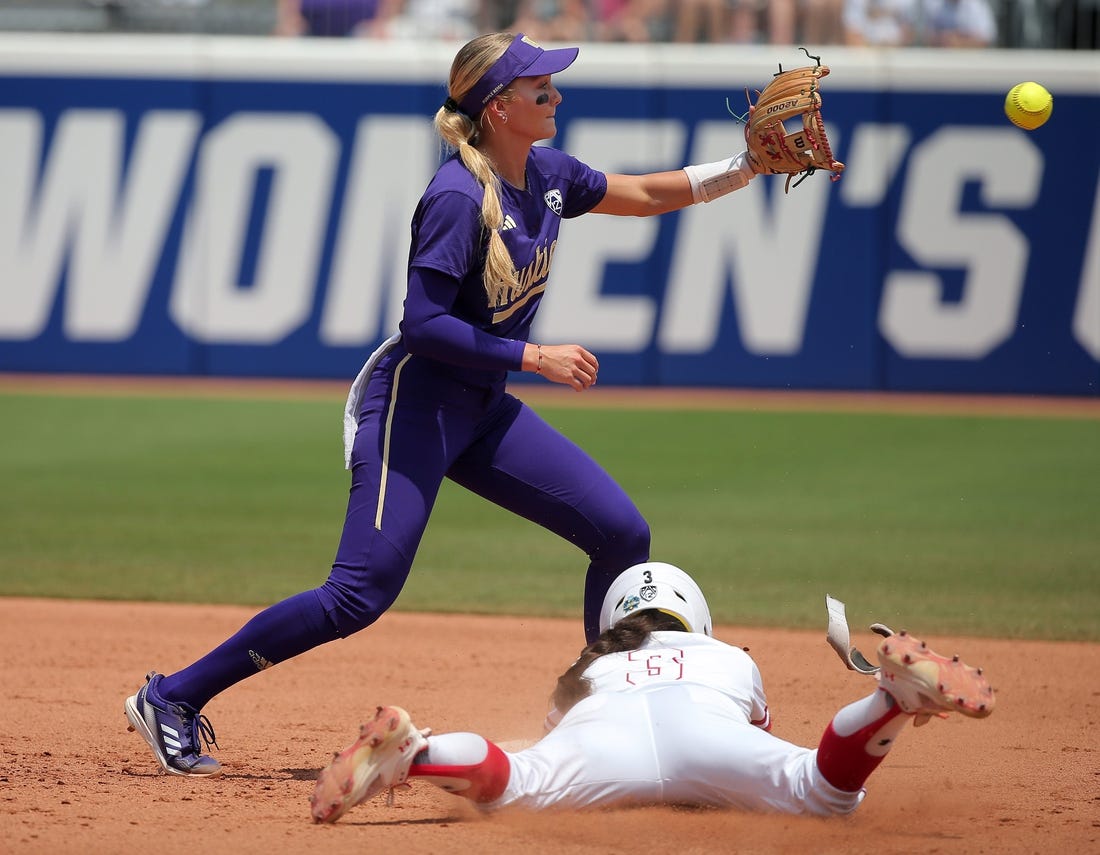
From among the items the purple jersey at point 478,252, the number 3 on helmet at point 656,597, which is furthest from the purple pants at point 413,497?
the number 3 on helmet at point 656,597

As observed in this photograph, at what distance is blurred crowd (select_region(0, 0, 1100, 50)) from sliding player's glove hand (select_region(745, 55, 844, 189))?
35.1 feet

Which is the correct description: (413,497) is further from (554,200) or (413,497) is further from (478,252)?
(554,200)

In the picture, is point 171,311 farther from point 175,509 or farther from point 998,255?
point 998,255

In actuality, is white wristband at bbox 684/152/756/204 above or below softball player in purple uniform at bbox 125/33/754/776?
above

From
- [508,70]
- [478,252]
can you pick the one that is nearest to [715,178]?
[508,70]

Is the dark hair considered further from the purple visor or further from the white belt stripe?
the purple visor

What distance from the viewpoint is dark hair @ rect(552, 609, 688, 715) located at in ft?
13.2

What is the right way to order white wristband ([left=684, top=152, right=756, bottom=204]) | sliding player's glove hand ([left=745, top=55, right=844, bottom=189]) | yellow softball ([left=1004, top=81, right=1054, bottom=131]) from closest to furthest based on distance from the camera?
sliding player's glove hand ([left=745, top=55, right=844, bottom=189]) → white wristband ([left=684, top=152, right=756, bottom=204]) → yellow softball ([left=1004, top=81, right=1054, bottom=131])

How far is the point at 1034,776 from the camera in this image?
4.48 m

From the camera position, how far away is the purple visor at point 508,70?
432 centimetres

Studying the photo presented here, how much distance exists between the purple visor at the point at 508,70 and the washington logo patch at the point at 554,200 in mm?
322

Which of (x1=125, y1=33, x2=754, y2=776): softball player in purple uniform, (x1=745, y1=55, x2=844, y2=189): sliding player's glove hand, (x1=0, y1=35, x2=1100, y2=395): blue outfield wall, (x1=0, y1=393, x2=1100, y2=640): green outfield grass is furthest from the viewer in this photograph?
(x1=0, y1=35, x2=1100, y2=395): blue outfield wall

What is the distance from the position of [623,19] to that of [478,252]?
1189 centimetres

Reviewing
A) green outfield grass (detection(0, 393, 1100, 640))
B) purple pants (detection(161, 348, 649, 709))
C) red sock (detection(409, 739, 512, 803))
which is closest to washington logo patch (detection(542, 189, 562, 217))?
purple pants (detection(161, 348, 649, 709))
